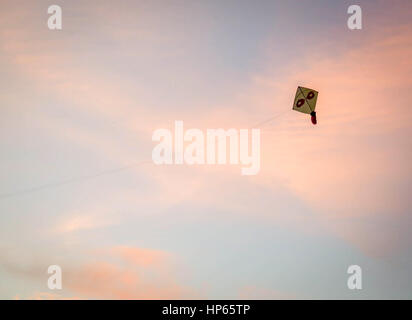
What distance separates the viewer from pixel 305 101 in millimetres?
27516

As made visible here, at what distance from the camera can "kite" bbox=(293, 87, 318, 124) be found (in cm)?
2745

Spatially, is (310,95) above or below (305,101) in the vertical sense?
above

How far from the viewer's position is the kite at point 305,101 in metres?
27.5
